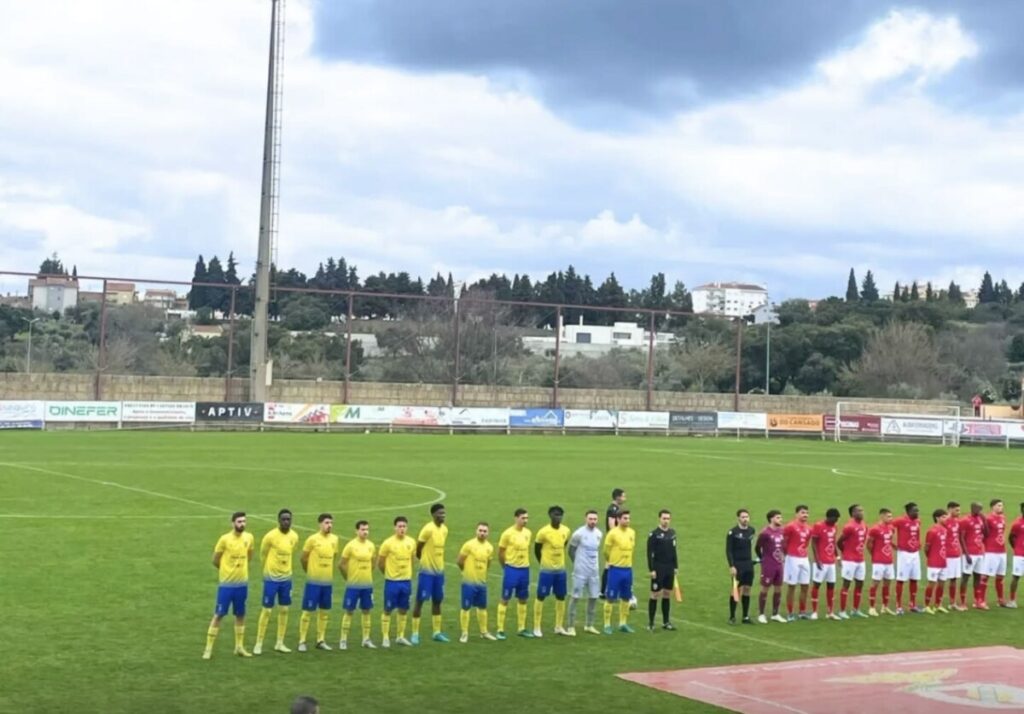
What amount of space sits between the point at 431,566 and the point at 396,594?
0.72 meters

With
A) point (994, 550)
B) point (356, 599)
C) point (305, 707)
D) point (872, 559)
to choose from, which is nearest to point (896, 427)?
point (994, 550)

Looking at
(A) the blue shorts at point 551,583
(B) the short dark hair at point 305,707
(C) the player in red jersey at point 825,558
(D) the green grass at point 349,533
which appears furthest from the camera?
(C) the player in red jersey at point 825,558

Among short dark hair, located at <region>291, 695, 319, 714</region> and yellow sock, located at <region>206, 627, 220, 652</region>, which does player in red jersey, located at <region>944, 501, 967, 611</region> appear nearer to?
yellow sock, located at <region>206, 627, 220, 652</region>

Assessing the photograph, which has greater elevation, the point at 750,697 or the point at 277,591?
the point at 277,591

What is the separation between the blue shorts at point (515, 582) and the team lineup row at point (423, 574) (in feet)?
0.05

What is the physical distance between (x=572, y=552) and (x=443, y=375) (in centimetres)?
7892

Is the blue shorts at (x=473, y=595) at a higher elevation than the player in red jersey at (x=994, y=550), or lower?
lower

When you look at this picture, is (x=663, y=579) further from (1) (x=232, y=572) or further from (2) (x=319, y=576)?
(1) (x=232, y=572)

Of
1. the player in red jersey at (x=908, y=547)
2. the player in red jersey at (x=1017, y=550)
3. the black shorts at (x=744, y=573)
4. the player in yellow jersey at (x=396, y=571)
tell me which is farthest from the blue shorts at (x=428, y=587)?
the player in red jersey at (x=1017, y=550)

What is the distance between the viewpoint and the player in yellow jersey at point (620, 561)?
2027 centimetres

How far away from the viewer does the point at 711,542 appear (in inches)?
1198

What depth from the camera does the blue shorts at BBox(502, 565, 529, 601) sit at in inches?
776

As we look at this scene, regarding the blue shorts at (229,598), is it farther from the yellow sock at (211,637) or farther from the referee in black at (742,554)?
the referee in black at (742,554)

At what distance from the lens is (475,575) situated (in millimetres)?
19406
